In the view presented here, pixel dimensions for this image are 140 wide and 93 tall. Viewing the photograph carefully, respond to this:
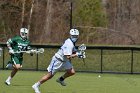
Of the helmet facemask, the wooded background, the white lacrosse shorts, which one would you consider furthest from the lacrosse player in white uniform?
the wooded background

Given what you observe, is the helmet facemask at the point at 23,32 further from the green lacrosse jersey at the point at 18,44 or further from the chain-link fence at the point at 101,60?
the chain-link fence at the point at 101,60

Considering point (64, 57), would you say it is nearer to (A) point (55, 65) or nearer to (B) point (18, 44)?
(A) point (55, 65)

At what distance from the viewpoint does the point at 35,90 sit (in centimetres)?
1597

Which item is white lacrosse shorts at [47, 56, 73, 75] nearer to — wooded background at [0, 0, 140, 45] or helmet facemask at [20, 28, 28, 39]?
helmet facemask at [20, 28, 28, 39]

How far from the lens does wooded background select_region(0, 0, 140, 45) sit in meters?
Answer: 46.4

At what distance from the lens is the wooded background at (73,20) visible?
4644 centimetres

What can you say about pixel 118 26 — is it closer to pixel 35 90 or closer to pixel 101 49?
pixel 101 49

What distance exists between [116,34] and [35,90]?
104 feet

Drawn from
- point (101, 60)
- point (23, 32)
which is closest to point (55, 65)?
point (23, 32)

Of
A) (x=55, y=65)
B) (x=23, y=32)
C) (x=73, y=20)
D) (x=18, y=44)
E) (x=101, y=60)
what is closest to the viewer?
(x=55, y=65)

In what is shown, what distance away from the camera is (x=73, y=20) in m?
47.6

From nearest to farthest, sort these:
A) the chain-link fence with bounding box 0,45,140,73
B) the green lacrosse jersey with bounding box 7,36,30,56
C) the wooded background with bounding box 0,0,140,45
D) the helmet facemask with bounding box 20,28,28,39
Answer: the helmet facemask with bounding box 20,28,28,39
the green lacrosse jersey with bounding box 7,36,30,56
the chain-link fence with bounding box 0,45,140,73
the wooded background with bounding box 0,0,140,45

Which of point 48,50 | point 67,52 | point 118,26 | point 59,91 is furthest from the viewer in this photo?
point 118,26

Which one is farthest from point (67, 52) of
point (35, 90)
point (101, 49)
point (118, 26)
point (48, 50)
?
point (118, 26)
